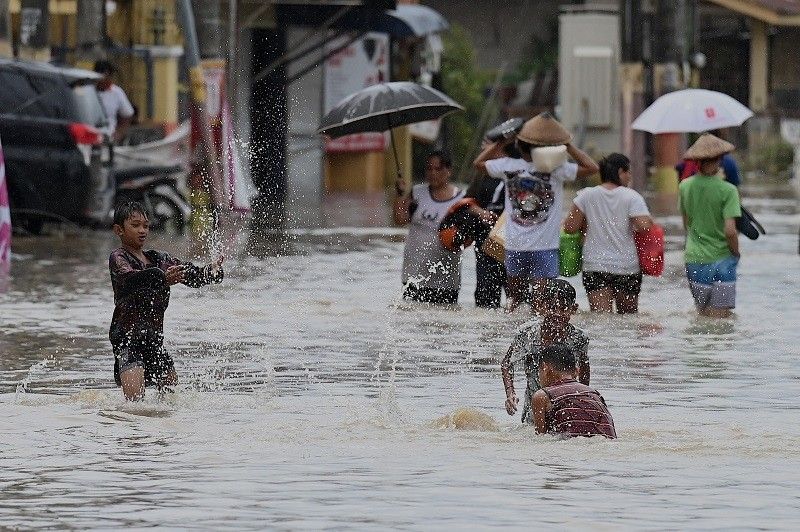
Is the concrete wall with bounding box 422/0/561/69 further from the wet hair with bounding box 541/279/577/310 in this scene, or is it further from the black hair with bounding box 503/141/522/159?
the wet hair with bounding box 541/279/577/310

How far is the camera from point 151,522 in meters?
8.06

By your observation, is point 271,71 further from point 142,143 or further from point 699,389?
point 699,389

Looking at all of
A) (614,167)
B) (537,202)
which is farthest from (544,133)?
(614,167)

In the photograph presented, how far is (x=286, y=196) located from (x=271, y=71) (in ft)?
6.85

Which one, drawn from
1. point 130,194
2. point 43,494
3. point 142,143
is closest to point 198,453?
point 43,494

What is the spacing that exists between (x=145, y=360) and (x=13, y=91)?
12.5 meters

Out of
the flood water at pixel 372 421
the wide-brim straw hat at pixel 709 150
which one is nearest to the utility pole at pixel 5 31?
the flood water at pixel 372 421

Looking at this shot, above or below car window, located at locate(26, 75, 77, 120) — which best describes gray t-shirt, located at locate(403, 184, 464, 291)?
below

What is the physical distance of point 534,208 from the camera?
1516 cm

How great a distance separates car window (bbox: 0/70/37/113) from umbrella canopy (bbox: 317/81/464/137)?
6.74 meters

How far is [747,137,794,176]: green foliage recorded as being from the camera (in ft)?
142

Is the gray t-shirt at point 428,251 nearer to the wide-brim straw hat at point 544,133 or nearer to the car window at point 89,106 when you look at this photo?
the wide-brim straw hat at point 544,133

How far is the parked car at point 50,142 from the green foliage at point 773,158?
22.0 m

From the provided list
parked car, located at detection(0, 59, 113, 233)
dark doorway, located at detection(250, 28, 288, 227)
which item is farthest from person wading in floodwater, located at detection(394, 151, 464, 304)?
dark doorway, located at detection(250, 28, 288, 227)
